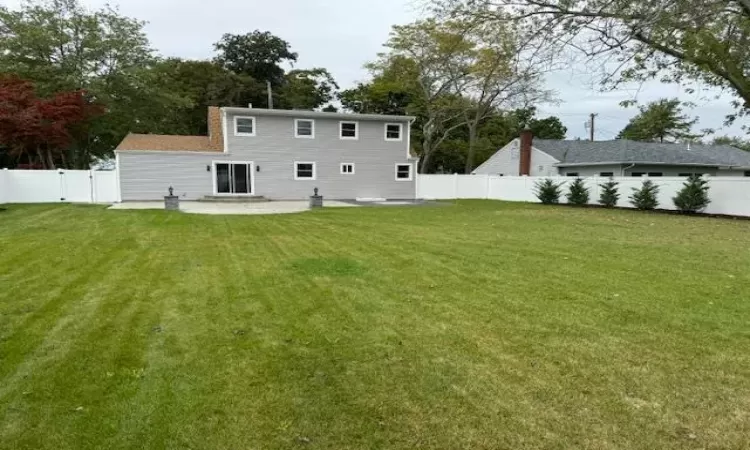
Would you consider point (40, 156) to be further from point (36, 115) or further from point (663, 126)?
point (663, 126)

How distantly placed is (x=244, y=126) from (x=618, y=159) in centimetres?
1895

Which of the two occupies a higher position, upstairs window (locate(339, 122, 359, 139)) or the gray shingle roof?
upstairs window (locate(339, 122, 359, 139))

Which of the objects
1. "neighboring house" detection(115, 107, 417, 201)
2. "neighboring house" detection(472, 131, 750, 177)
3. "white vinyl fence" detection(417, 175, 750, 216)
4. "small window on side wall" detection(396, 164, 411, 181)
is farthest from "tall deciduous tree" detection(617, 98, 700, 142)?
"neighboring house" detection(115, 107, 417, 201)

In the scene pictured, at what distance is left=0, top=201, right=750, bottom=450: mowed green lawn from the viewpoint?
246cm

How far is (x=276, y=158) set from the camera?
877 inches

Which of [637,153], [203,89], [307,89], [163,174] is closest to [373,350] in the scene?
[163,174]

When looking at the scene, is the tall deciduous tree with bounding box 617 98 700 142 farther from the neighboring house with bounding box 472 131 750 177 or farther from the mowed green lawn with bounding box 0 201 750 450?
the mowed green lawn with bounding box 0 201 750 450

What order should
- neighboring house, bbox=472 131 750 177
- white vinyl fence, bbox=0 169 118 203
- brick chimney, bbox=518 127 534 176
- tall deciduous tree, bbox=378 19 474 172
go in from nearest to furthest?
white vinyl fence, bbox=0 169 118 203 → neighboring house, bbox=472 131 750 177 → tall deciduous tree, bbox=378 19 474 172 → brick chimney, bbox=518 127 534 176

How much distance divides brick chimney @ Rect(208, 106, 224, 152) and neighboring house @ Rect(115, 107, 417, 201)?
1.8 inches

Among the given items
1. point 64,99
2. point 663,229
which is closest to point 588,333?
point 663,229

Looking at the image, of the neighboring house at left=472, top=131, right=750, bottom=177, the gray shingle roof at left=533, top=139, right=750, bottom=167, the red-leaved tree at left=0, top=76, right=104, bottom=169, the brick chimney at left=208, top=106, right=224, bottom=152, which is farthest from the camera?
the gray shingle roof at left=533, top=139, right=750, bottom=167

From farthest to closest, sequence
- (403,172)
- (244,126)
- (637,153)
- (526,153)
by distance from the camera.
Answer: (526,153), (637,153), (403,172), (244,126)

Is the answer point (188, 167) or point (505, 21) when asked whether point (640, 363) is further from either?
point (188, 167)

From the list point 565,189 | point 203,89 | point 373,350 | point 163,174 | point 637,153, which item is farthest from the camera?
point 203,89
